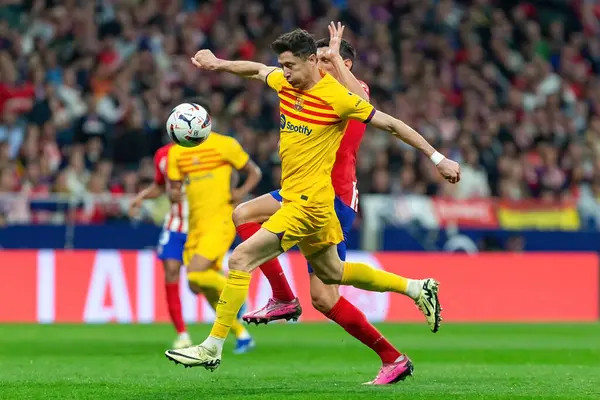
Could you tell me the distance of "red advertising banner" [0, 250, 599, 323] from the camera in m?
17.7

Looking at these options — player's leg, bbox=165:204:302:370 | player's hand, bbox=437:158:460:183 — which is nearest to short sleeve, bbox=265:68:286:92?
player's leg, bbox=165:204:302:370

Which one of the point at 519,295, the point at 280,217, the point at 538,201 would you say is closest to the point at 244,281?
the point at 280,217

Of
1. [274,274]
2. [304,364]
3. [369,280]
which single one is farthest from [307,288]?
[369,280]

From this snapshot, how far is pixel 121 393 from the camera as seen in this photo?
837 centimetres

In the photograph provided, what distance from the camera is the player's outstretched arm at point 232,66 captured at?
9.29 m

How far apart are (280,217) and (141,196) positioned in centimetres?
513

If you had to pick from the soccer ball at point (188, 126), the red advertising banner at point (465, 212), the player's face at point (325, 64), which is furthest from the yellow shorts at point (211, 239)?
the red advertising banner at point (465, 212)

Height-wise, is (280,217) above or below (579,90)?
below

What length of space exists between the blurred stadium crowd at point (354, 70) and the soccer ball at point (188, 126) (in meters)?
8.99

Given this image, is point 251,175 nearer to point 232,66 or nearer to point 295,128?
point 232,66

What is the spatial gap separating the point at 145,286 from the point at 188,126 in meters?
8.22

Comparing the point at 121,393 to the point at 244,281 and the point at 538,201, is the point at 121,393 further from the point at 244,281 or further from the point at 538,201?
the point at 538,201

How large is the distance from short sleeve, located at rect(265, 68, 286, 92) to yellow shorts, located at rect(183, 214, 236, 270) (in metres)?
4.02

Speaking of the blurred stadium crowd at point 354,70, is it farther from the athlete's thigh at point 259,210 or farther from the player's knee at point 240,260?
the player's knee at point 240,260
